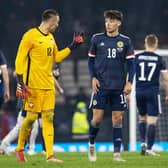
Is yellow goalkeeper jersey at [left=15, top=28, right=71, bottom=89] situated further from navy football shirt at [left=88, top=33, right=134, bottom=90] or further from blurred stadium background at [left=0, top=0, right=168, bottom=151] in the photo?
blurred stadium background at [left=0, top=0, right=168, bottom=151]

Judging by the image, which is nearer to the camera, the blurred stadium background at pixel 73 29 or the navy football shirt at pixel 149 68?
the navy football shirt at pixel 149 68

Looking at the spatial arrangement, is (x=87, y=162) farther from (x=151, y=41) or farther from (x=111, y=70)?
(x=151, y=41)

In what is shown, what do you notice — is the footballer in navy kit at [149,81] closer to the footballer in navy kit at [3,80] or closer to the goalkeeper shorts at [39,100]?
the footballer in navy kit at [3,80]

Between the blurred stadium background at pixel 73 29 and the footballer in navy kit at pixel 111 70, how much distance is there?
285 inches

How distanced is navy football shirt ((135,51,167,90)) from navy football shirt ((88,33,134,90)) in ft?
6.79

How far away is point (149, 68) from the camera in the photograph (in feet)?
49.0

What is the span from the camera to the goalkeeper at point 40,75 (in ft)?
41.9

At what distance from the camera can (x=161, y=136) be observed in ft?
69.3

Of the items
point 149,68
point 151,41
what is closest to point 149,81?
point 149,68

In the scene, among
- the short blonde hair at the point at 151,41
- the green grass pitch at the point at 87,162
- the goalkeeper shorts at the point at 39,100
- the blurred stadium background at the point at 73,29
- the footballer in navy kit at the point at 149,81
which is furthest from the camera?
the blurred stadium background at the point at 73,29

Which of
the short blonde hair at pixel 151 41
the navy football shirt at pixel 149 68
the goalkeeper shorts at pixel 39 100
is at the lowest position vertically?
the goalkeeper shorts at pixel 39 100

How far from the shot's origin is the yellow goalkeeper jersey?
12.8 m

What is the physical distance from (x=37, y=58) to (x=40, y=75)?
23cm

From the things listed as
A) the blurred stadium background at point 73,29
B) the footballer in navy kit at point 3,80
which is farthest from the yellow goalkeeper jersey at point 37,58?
the blurred stadium background at point 73,29
